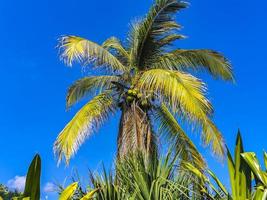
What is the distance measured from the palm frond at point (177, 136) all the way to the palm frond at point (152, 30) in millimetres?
1425

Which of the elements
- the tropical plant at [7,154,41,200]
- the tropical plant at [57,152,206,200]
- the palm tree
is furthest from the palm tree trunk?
the tropical plant at [7,154,41,200]

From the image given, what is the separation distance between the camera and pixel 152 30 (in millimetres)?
13570

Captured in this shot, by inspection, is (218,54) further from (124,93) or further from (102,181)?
(102,181)

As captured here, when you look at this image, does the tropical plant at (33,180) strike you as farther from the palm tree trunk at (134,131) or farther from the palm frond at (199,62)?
the palm frond at (199,62)

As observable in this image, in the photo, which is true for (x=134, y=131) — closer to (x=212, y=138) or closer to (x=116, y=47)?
(x=212, y=138)

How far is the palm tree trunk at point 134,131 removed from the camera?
1179 centimetres

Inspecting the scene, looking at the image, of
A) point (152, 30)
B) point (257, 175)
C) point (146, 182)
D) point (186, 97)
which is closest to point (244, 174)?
point (257, 175)

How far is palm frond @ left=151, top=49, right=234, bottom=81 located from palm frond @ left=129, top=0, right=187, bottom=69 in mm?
391

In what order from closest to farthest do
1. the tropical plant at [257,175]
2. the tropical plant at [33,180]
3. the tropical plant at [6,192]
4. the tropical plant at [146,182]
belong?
the tropical plant at [33,180]
the tropical plant at [257,175]
the tropical plant at [146,182]
the tropical plant at [6,192]

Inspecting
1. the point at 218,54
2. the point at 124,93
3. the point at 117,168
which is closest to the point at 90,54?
the point at 124,93

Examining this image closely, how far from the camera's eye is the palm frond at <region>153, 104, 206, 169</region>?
12.7 metres

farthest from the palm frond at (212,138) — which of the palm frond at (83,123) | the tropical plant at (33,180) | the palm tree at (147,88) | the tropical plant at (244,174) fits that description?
the tropical plant at (33,180)

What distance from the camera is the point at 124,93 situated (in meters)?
12.8

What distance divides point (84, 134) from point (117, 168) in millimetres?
4765
